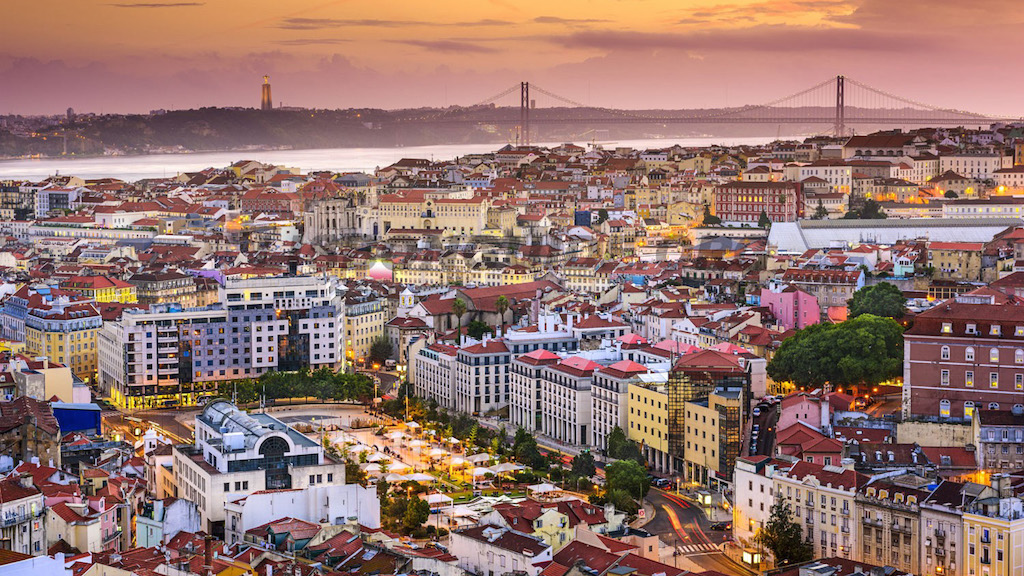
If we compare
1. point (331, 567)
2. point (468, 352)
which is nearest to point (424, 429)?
point (468, 352)

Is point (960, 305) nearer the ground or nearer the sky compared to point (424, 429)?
nearer the sky

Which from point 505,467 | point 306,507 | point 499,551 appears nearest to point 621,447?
point 505,467

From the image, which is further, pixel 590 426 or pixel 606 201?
pixel 606 201

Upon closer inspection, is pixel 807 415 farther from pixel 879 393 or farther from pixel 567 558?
pixel 567 558

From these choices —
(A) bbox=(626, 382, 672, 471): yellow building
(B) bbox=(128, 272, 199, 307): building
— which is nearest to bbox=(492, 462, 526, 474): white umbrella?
(A) bbox=(626, 382, 672, 471): yellow building

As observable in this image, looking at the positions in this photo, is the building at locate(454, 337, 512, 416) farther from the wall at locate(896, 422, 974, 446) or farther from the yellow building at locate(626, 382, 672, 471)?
the wall at locate(896, 422, 974, 446)

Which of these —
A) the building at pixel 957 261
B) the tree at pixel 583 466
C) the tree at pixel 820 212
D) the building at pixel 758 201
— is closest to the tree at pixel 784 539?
the tree at pixel 583 466

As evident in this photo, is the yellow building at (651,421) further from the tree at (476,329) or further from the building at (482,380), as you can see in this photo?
the tree at (476,329)
